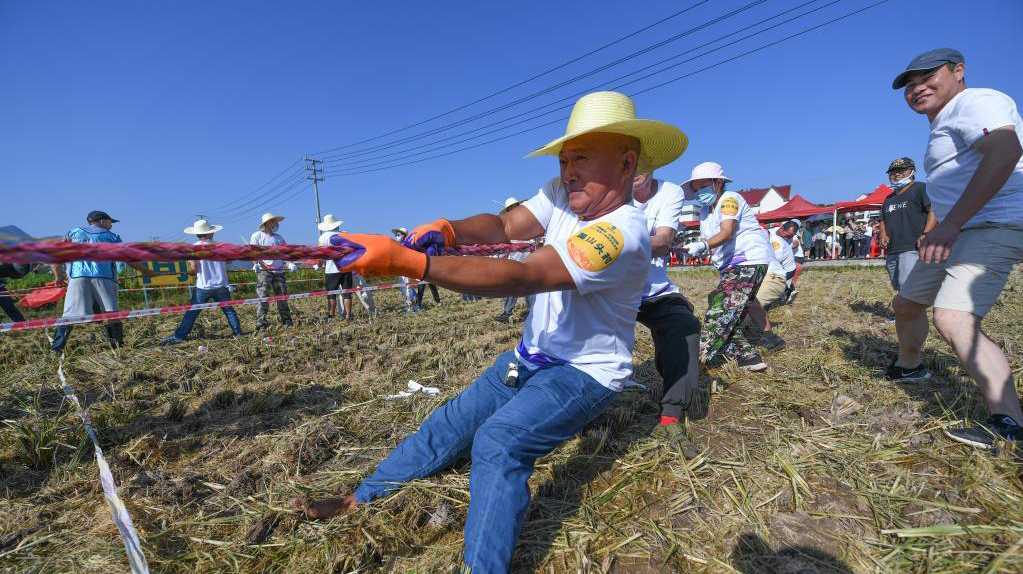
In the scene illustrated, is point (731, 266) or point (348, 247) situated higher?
point (348, 247)

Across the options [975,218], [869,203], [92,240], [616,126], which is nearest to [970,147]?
[975,218]

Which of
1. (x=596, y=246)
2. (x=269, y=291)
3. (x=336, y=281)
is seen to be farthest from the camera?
(x=336, y=281)

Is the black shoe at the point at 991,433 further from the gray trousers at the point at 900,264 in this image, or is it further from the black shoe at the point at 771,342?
the gray trousers at the point at 900,264

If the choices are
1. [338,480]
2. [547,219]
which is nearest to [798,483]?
[547,219]

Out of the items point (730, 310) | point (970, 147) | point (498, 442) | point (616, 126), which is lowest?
point (498, 442)

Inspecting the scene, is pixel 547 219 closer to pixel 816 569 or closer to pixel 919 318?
pixel 816 569

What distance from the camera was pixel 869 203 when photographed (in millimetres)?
20266

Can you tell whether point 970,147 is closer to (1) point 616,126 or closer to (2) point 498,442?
(1) point 616,126

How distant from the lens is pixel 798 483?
214 centimetres

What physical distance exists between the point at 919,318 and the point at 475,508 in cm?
349

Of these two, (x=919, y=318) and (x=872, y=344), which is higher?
(x=919, y=318)

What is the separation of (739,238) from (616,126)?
2726mm

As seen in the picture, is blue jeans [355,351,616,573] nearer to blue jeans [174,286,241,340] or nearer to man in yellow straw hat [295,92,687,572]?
man in yellow straw hat [295,92,687,572]

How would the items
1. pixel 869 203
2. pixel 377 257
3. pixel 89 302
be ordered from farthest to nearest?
pixel 869 203
pixel 89 302
pixel 377 257
